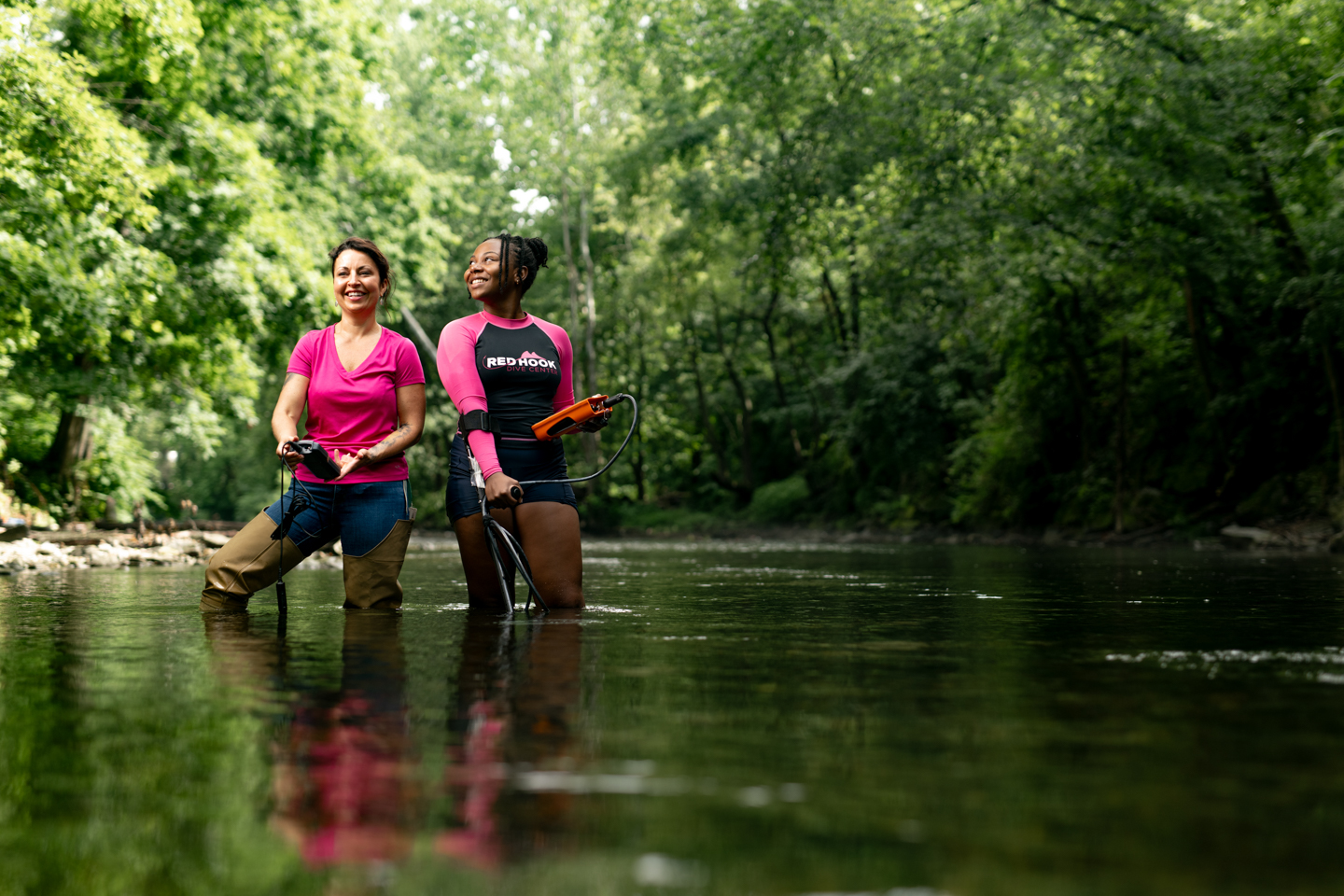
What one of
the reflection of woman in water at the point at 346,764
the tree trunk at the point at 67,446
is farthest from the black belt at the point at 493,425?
the tree trunk at the point at 67,446

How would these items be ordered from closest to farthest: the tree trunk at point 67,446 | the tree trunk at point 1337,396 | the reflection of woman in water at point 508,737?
the reflection of woman in water at point 508,737 < the tree trunk at point 1337,396 < the tree trunk at point 67,446

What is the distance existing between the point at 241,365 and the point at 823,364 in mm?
25416

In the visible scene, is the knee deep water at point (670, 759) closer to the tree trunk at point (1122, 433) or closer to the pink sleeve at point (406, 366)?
the pink sleeve at point (406, 366)

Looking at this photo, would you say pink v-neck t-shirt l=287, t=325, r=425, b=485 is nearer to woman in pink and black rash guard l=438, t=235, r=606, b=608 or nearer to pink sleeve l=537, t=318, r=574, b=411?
woman in pink and black rash guard l=438, t=235, r=606, b=608

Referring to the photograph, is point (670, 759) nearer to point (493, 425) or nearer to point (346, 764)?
point (346, 764)

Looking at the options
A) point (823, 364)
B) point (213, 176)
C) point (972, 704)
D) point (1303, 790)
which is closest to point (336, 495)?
point (972, 704)

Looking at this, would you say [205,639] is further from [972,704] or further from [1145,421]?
[1145,421]

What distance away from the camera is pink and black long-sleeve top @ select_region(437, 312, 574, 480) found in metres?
6.77

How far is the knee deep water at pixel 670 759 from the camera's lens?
1.96 meters

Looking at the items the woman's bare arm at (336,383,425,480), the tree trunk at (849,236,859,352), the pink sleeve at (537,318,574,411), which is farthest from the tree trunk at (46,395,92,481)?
the tree trunk at (849,236,859,352)

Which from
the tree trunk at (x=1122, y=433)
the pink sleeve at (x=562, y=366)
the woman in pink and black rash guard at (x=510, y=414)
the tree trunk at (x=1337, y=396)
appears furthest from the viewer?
the tree trunk at (x=1122, y=433)

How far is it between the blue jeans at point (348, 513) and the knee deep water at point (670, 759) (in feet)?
3.07

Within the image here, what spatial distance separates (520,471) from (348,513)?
0.90 meters

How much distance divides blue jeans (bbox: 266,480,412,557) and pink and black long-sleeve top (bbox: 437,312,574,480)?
0.52 m
